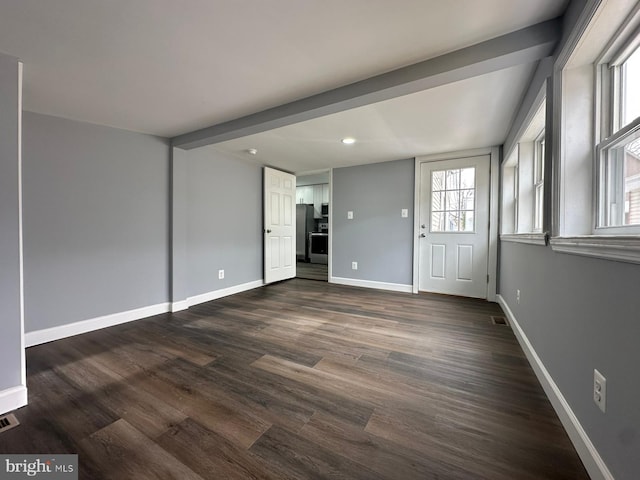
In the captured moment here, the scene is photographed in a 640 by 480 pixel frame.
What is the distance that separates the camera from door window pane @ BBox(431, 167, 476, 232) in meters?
3.60

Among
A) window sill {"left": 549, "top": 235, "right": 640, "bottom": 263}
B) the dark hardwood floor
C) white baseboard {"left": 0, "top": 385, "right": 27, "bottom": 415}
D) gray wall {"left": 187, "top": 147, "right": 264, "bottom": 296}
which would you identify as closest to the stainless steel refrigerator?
gray wall {"left": 187, "top": 147, "right": 264, "bottom": 296}

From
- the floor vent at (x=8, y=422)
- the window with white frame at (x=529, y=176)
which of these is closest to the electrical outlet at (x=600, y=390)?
the window with white frame at (x=529, y=176)

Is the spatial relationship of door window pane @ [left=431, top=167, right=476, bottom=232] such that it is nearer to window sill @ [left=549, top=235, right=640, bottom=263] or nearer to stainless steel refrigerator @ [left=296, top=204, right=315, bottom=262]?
window sill @ [left=549, top=235, right=640, bottom=263]

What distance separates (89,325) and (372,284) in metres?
3.51

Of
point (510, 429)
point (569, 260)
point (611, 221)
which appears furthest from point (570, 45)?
point (510, 429)

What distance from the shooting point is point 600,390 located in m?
0.99

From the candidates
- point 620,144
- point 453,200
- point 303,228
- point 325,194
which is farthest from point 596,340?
point 325,194

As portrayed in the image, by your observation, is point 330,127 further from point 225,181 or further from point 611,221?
point 611,221

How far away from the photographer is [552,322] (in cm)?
151

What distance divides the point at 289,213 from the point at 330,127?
2401 millimetres

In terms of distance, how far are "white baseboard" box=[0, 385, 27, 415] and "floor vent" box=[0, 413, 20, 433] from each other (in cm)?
5

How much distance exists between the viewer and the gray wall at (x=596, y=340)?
A: 0.83m

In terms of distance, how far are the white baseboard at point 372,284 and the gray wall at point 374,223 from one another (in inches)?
2.0

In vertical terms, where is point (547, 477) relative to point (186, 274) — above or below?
below
